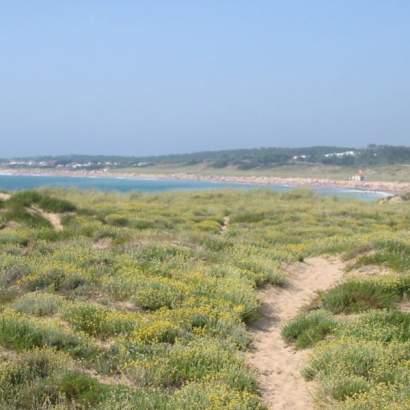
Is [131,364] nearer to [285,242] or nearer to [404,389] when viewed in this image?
[404,389]

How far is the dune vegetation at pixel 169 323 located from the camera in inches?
272

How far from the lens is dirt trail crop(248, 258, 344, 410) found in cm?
782

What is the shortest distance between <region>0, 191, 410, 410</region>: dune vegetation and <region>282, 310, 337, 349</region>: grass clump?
0.08 ft

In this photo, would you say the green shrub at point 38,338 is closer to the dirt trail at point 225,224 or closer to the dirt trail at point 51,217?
the dirt trail at point 51,217

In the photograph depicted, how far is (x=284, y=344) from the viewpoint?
34.1 ft

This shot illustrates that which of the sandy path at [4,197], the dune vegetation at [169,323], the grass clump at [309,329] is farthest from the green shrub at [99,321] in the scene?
the sandy path at [4,197]

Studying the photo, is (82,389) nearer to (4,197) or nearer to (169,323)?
(169,323)

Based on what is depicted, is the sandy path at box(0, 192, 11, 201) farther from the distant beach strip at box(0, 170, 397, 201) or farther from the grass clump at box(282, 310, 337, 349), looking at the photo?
the distant beach strip at box(0, 170, 397, 201)

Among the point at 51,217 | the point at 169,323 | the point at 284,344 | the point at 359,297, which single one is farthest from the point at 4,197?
the point at 284,344

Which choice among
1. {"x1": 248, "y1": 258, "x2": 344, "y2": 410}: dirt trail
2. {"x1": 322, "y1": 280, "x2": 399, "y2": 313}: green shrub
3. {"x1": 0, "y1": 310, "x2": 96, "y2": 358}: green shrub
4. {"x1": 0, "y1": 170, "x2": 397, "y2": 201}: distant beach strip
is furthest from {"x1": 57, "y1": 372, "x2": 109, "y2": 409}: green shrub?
{"x1": 0, "y1": 170, "x2": 397, "y2": 201}: distant beach strip

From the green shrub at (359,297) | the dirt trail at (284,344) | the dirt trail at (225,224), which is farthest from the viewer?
the dirt trail at (225,224)

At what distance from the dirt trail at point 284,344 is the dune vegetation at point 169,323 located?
24 centimetres

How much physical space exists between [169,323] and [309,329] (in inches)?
103

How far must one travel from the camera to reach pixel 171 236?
1945 cm
